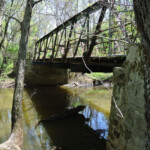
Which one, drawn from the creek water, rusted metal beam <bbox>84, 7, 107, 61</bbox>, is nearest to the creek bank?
the creek water

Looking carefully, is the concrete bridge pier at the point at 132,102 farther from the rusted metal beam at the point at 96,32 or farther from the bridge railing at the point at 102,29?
the rusted metal beam at the point at 96,32

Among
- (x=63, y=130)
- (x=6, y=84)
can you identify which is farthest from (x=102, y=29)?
(x=6, y=84)

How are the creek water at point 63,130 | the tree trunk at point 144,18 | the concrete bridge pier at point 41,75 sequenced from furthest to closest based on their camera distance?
the concrete bridge pier at point 41,75
the creek water at point 63,130
the tree trunk at point 144,18

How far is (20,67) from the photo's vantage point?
5.18m

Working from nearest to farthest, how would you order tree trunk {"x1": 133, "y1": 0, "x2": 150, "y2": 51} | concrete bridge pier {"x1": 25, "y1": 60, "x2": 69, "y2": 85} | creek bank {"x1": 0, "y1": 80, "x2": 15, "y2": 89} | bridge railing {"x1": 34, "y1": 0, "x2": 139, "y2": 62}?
tree trunk {"x1": 133, "y1": 0, "x2": 150, "y2": 51} < bridge railing {"x1": 34, "y1": 0, "x2": 139, "y2": 62} < creek bank {"x1": 0, "y1": 80, "x2": 15, "y2": 89} < concrete bridge pier {"x1": 25, "y1": 60, "x2": 69, "y2": 85}

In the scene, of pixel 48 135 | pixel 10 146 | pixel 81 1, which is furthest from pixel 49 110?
pixel 81 1

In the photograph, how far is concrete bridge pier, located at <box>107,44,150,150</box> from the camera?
2.50 metres

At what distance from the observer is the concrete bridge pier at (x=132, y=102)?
2496mm

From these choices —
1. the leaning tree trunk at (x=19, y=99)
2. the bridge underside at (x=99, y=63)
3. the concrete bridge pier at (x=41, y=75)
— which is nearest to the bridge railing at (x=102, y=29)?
the bridge underside at (x=99, y=63)

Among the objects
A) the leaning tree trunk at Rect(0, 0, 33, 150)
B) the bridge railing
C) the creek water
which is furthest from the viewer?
the creek water

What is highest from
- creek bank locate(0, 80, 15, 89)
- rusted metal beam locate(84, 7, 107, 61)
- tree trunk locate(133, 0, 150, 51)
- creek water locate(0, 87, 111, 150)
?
rusted metal beam locate(84, 7, 107, 61)

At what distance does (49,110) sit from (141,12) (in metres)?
8.67

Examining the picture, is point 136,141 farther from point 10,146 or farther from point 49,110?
point 49,110

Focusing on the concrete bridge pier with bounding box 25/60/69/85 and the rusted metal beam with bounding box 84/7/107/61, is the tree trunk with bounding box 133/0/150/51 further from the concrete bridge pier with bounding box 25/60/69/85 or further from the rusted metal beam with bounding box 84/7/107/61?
the concrete bridge pier with bounding box 25/60/69/85
